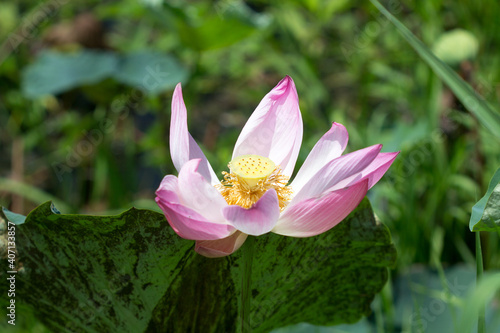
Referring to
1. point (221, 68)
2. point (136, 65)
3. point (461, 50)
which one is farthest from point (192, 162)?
point (221, 68)

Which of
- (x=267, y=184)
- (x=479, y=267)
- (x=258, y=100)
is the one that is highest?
(x=258, y=100)

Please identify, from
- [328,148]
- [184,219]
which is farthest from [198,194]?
[328,148]

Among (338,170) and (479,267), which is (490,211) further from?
Result: (338,170)

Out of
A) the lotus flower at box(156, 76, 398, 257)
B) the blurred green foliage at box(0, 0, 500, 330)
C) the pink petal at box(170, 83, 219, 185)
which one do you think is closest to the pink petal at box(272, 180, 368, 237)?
the lotus flower at box(156, 76, 398, 257)

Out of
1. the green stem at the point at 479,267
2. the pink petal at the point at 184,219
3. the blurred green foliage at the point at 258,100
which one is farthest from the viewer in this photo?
the blurred green foliage at the point at 258,100

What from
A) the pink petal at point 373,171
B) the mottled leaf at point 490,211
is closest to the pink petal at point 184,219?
the pink petal at point 373,171

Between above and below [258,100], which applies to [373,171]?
A: below

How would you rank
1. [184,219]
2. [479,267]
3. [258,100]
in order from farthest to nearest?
1. [258,100]
2. [479,267]
3. [184,219]

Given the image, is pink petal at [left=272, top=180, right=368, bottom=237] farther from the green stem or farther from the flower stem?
the green stem

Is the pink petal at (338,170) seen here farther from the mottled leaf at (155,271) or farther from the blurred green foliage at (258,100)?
the blurred green foliage at (258,100)
